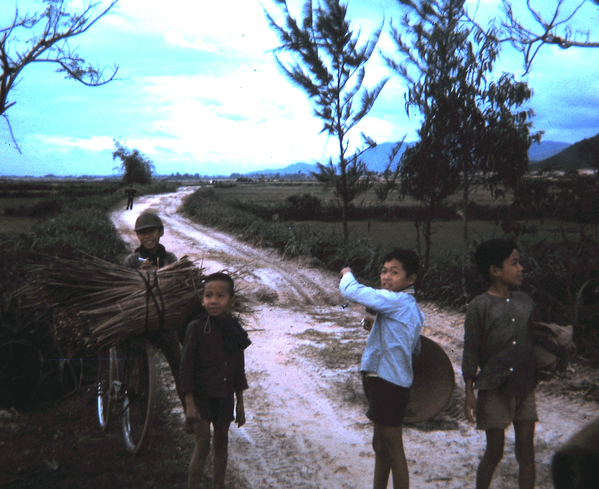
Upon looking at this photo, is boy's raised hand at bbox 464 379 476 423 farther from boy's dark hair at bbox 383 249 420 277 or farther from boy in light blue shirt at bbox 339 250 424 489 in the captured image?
boy's dark hair at bbox 383 249 420 277

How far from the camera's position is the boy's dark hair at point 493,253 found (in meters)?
2.69

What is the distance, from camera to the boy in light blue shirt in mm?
2635

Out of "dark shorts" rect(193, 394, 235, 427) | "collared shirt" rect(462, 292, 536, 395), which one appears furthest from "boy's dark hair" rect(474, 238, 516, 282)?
"dark shorts" rect(193, 394, 235, 427)

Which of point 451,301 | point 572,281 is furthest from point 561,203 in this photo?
point 451,301

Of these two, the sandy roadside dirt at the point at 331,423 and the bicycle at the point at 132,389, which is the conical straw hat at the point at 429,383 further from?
the bicycle at the point at 132,389

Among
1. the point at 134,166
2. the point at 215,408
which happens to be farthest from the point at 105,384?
the point at 134,166

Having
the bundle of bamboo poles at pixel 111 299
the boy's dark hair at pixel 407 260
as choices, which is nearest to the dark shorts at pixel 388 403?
the boy's dark hair at pixel 407 260

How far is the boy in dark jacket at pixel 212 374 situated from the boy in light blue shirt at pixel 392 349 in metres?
0.73

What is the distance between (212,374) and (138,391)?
38.3 inches

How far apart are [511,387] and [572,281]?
3.74m

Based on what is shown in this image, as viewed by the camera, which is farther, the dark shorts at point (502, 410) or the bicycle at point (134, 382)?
the bicycle at point (134, 382)

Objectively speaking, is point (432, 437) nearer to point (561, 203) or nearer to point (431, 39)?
point (561, 203)

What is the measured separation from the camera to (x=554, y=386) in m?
4.74

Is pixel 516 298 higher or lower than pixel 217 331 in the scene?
higher
